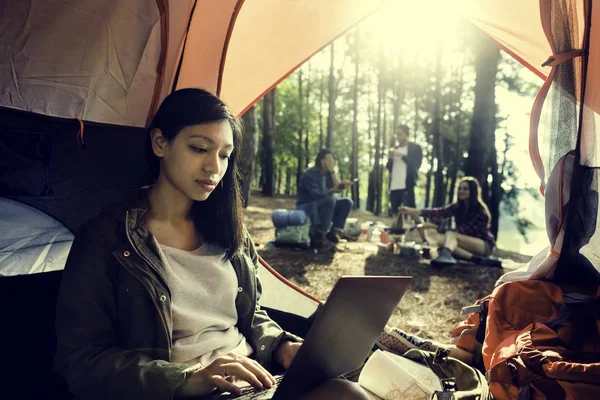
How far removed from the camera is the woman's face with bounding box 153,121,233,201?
5.46 ft

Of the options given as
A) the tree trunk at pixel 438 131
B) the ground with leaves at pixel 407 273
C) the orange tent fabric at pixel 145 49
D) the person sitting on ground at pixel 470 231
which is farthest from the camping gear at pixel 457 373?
the tree trunk at pixel 438 131

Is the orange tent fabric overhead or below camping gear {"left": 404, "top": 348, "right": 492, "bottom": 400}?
overhead

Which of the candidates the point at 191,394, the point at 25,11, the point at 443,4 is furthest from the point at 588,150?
the point at 25,11

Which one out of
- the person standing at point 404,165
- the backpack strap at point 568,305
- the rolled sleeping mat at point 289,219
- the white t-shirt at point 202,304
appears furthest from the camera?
the person standing at point 404,165

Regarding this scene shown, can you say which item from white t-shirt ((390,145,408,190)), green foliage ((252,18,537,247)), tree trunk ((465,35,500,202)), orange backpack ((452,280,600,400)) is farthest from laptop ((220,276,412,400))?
green foliage ((252,18,537,247))

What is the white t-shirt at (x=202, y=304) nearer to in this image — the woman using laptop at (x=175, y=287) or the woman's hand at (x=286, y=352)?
the woman using laptop at (x=175, y=287)

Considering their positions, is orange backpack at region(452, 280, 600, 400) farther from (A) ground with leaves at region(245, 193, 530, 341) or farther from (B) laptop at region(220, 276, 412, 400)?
(A) ground with leaves at region(245, 193, 530, 341)

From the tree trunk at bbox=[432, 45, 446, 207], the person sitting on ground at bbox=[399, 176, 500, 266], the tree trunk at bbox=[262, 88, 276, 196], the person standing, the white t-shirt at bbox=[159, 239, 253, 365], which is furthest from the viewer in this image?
the tree trunk at bbox=[432, 45, 446, 207]

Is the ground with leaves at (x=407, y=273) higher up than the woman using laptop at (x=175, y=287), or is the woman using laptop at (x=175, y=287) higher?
the woman using laptop at (x=175, y=287)

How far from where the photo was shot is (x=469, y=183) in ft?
20.4

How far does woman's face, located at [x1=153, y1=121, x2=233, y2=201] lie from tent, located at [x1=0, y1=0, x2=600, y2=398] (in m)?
0.92

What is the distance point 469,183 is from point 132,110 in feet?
15.3

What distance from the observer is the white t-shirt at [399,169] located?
340 inches

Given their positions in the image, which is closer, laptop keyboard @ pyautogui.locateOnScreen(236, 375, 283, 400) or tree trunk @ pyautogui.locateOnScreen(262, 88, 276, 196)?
laptop keyboard @ pyautogui.locateOnScreen(236, 375, 283, 400)
